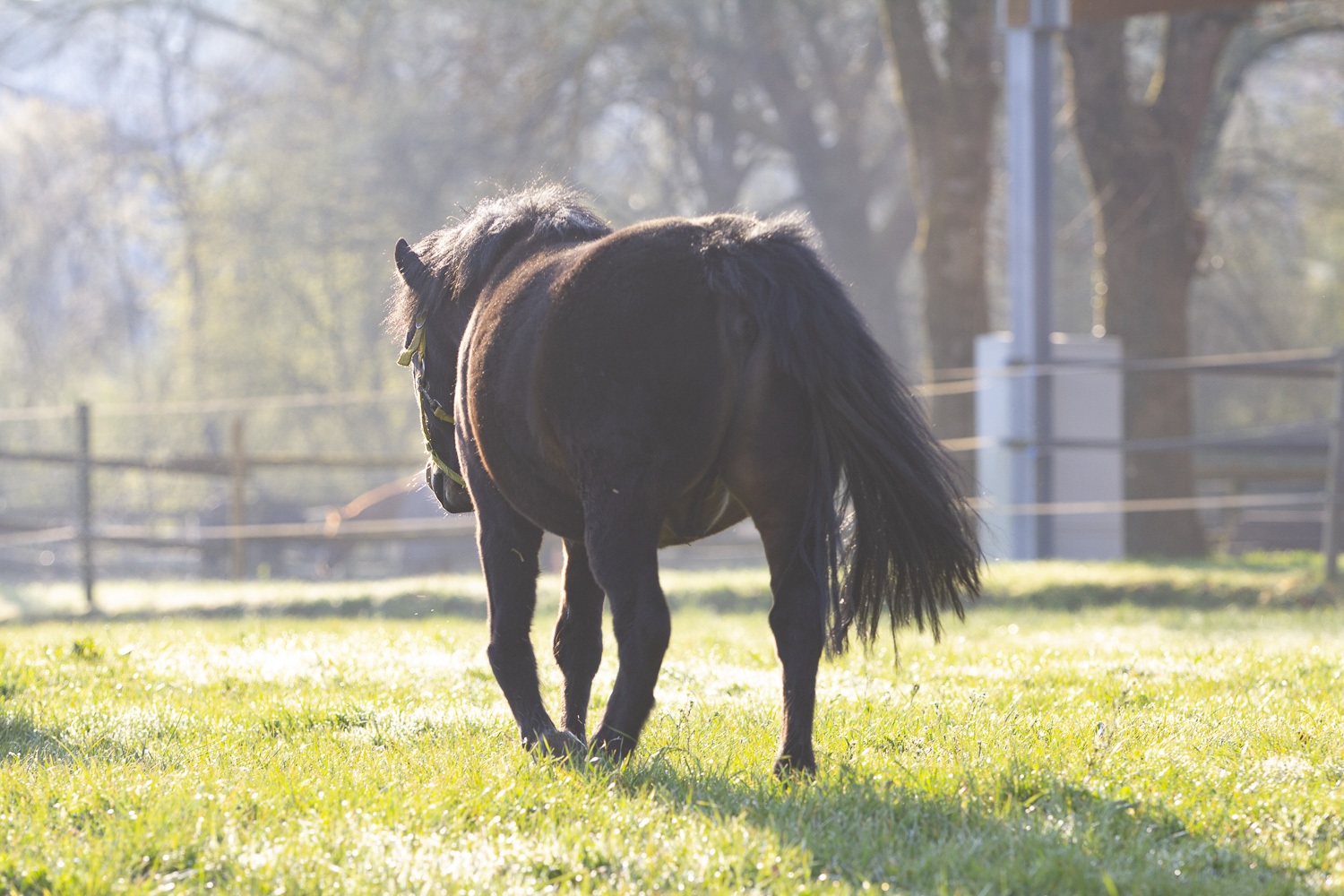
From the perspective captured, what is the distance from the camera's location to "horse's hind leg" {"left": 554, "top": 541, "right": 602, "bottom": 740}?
3814 millimetres

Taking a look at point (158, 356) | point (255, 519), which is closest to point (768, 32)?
point (255, 519)

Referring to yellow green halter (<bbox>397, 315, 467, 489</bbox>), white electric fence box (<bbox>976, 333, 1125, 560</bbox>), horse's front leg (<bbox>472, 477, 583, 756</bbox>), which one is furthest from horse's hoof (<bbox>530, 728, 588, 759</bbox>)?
white electric fence box (<bbox>976, 333, 1125, 560</bbox>)

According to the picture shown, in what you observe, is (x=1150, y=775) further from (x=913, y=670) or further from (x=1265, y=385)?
(x=1265, y=385)

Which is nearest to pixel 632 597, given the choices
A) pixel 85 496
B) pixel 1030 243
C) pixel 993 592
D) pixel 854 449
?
pixel 854 449

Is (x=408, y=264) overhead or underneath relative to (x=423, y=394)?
overhead

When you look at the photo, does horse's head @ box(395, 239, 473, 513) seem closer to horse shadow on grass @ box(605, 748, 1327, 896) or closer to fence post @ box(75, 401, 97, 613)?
horse shadow on grass @ box(605, 748, 1327, 896)

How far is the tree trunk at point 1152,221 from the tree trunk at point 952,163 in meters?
0.95

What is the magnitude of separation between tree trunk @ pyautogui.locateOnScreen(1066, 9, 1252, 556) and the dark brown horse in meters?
9.69

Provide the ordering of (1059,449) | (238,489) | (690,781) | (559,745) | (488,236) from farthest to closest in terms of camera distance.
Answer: (238,489) → (1059,449) → (488,236) → (559,745) → (690,781)

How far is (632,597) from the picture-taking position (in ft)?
10.4

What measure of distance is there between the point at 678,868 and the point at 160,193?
31531 mm

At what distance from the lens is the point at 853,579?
3.42m

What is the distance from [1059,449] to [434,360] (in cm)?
919

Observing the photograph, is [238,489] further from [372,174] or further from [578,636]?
[372,174]
